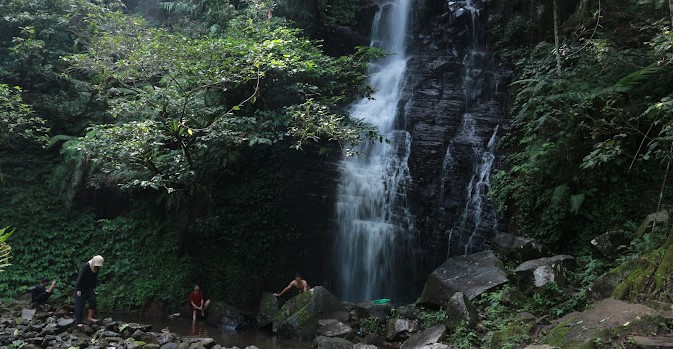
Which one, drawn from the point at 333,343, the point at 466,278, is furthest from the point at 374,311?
the point at 466,278

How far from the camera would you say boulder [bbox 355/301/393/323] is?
922 cm

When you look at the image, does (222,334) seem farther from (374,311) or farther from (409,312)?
(409,312)

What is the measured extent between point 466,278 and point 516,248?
43.5 inches

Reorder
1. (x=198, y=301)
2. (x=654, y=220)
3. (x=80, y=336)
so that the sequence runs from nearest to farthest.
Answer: (x=654, y=220), (x=80, y=336), (x=198, y=301)

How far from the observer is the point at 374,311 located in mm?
9352

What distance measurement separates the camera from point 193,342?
24.8 ft

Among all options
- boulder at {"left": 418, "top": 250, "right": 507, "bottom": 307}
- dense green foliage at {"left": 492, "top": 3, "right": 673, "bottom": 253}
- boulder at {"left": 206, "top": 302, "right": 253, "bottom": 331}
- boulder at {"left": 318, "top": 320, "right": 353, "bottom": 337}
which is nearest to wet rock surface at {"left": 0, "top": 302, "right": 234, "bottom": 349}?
boulder at {"left": 318, "top": 320, "right": 353, "bottom": 337}

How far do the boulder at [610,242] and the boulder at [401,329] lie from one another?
3.29 metres

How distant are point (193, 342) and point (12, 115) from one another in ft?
25.5

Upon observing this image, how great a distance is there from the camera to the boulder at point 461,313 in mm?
7012

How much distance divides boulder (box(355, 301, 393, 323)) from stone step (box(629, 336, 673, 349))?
537 centimetres

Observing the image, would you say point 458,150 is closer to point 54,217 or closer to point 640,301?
point 640,301

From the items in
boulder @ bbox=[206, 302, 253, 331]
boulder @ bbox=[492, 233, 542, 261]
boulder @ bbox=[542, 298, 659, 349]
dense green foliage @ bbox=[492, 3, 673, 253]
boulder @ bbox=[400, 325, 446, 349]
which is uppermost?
dense green foliage @ bbox=[492, 3, 673, 253]

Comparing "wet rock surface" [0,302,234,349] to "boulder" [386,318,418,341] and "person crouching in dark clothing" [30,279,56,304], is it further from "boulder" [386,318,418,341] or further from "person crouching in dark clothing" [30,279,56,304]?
"boulder" [386,318,418,341]
